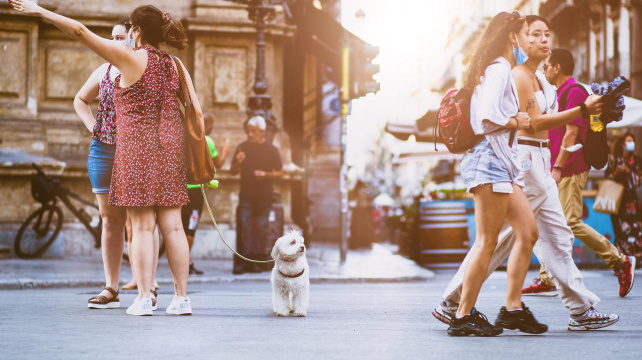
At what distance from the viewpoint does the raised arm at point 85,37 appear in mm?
6389

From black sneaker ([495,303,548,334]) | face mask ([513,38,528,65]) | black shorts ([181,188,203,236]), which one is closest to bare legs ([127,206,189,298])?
black sneaker ([495,303,548,334])

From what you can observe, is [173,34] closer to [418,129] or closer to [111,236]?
Result: [111,236]

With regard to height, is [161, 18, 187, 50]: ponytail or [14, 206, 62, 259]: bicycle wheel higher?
[161, 18, 187, 50]: ponytail

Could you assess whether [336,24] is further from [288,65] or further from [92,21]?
[288,65]

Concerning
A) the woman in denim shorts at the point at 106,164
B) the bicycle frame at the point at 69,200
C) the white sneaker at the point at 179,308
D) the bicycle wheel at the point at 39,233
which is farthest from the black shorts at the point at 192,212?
the white sneaker at the point at 179,308

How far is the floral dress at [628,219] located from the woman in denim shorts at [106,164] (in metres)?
9.01

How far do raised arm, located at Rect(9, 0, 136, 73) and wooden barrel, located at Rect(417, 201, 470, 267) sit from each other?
854 cm

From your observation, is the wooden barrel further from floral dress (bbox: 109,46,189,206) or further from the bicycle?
floral dress (bbox: 109,46,189,206)

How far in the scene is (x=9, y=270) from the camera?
12594 millimetres

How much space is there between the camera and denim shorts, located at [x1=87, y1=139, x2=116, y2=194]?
25.7 ft

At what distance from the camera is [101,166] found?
25.8 ft

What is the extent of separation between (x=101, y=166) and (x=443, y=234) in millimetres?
8005

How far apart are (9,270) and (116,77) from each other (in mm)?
5834

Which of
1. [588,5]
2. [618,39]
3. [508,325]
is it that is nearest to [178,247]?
[508,325]
